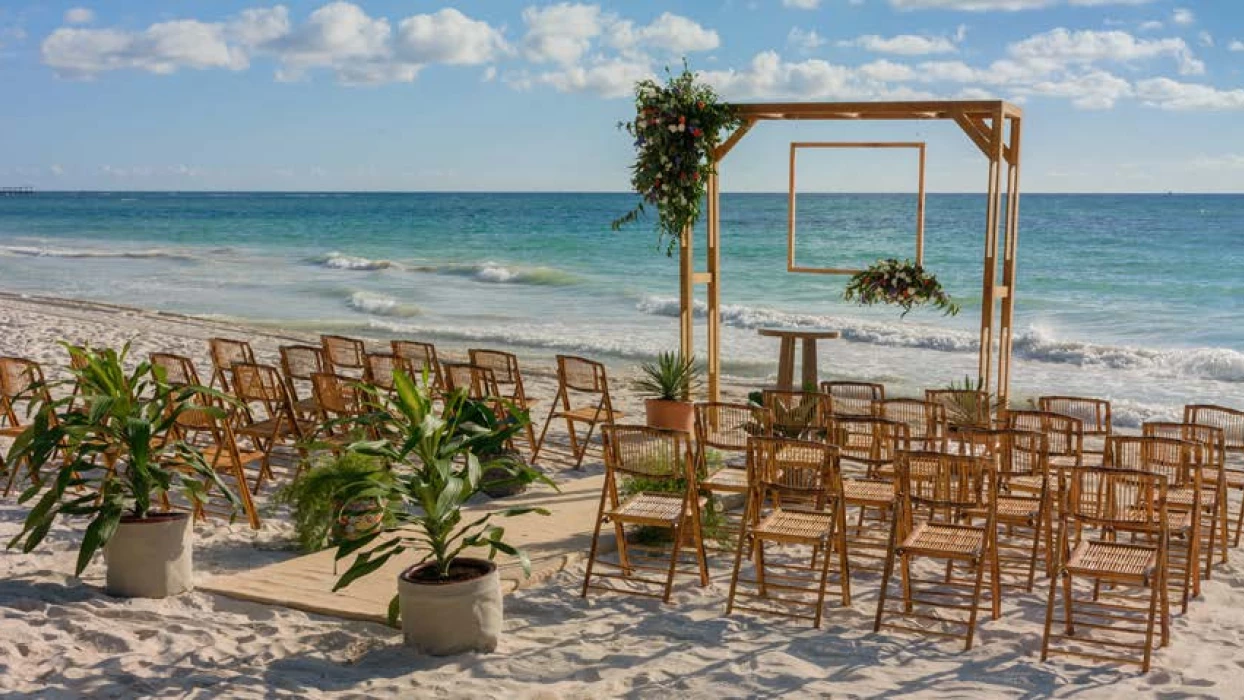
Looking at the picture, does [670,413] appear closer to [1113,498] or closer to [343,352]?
[343,352]

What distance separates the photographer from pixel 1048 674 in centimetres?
476

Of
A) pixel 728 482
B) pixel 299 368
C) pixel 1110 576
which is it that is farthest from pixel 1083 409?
pixel 299 368

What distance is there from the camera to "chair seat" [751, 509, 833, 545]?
5223 mm

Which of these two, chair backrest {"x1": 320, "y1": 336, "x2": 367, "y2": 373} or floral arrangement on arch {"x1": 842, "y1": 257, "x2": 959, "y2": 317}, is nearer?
chair backrest {"x1": 320, "y1": 336, "x2": 367, "y2": 373}

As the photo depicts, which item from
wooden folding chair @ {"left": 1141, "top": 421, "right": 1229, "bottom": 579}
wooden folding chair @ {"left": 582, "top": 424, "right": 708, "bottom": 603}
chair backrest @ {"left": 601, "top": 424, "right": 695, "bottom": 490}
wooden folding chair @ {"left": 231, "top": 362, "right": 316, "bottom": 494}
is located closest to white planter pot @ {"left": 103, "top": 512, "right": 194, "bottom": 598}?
wooden folding chair @ {"left": 582, "top": 424, "right": 708, "bottom": 603}

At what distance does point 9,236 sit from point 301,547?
44.3m

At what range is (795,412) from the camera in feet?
25.0

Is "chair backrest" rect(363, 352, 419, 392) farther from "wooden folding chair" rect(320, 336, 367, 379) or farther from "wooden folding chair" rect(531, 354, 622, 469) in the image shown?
"wooden folding chair" rect(531, 354, 622, 469)

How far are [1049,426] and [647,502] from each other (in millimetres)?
2513

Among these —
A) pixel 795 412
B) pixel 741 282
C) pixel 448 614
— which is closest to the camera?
pixel 448 614

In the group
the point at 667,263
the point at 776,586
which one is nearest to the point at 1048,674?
the point at 776,586

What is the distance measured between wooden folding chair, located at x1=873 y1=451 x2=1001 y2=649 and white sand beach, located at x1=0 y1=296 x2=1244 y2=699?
0.16 metres

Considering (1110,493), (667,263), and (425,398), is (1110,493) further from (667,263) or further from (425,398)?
(667,263)

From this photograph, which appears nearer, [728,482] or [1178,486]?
[1178,486]
